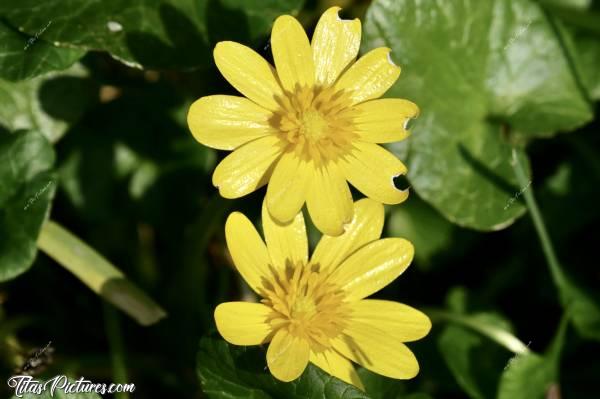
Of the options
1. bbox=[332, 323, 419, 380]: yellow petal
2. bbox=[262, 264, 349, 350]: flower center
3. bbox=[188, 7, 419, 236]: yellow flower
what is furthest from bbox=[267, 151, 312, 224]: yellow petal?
bbox=[332, 323, 419, 380]: yellow petal

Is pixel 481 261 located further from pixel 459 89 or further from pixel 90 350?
pixel 90 350

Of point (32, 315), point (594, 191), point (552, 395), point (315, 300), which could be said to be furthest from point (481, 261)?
point (32, 315)

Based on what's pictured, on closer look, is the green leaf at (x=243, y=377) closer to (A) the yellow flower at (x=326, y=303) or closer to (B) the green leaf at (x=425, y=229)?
(A) the yellow flower at (x=326, y=303)

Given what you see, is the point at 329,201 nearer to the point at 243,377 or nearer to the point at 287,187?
the point at 287,187

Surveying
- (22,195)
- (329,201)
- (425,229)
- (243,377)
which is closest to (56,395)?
(243,377)

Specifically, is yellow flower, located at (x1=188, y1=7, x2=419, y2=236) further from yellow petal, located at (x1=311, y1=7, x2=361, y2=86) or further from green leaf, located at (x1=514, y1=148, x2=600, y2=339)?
green leaf, located at (x1=514, y1=148, x2=600, y2=339)
